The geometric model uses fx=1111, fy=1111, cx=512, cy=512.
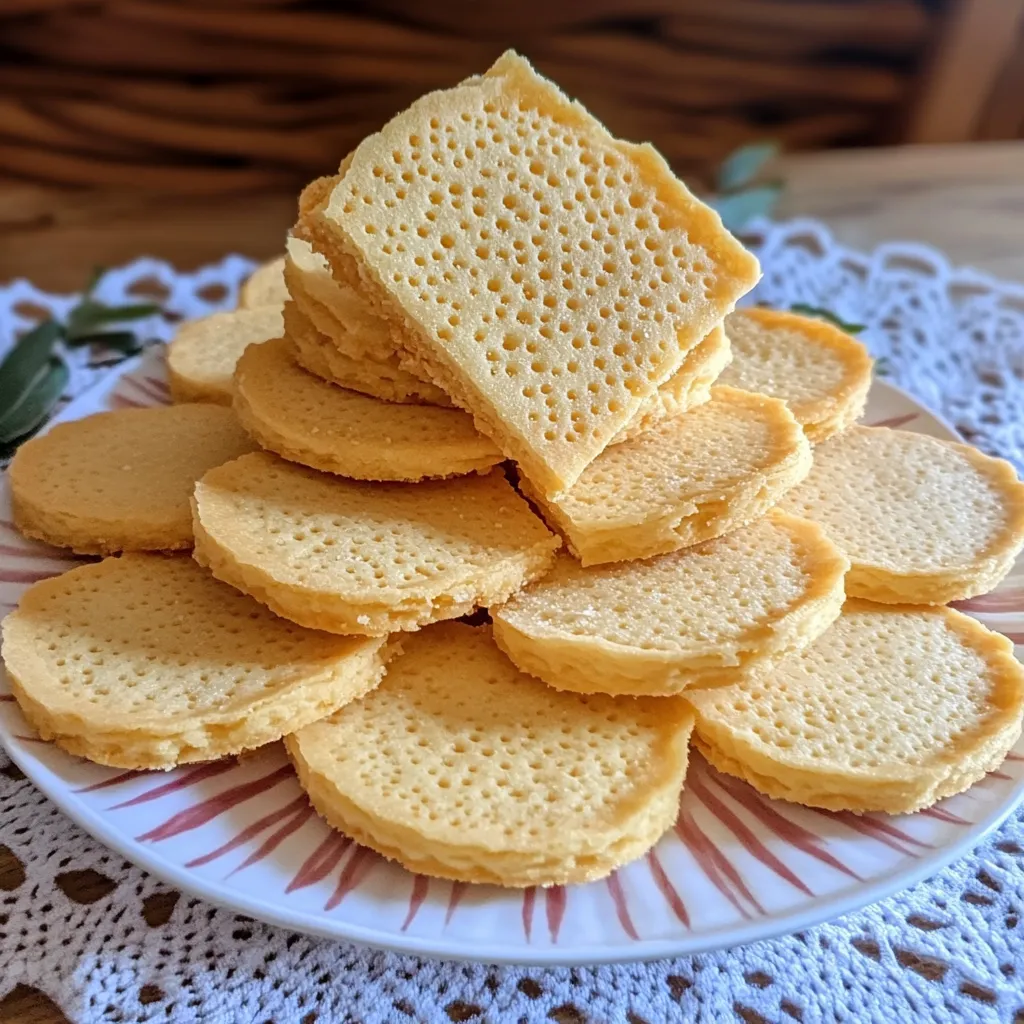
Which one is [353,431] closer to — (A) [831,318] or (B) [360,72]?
(A) [831,318]

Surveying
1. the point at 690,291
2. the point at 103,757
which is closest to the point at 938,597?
the point at 690,291

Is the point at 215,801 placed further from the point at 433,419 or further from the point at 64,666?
the point at 433,419

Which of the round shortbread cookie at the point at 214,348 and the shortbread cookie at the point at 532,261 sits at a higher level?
the shortbread cookie at the point at 532,261

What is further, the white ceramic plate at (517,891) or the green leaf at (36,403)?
the green leaf at (36,403)

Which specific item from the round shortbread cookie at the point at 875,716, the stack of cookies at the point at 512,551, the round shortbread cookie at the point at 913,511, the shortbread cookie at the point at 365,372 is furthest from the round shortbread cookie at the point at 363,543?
the round shortbread cookie at the point at 913,511

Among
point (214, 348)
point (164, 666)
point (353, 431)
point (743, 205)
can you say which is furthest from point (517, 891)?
point (743, 205)

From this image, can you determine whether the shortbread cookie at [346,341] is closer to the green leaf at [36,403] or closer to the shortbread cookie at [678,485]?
the shortbread cookie at [678,485]

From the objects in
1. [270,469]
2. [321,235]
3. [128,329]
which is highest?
[321,235]

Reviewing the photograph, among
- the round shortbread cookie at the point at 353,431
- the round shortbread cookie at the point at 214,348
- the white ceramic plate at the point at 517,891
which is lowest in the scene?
the white ceramic plate at the point at 517,891
